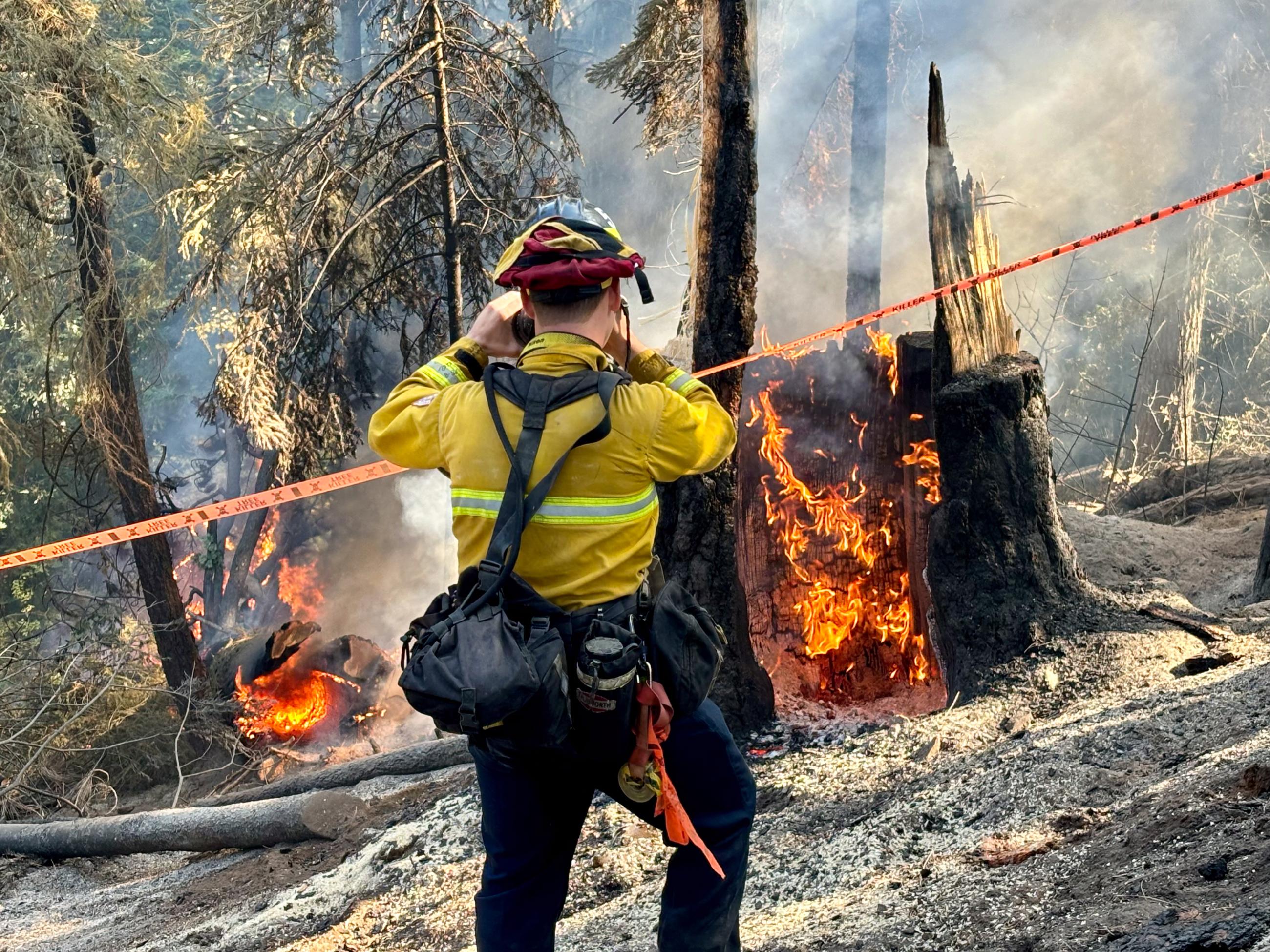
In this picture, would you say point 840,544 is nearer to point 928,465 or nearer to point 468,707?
point 928,465

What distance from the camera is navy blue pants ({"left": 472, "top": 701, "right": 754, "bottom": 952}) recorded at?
2.68 m

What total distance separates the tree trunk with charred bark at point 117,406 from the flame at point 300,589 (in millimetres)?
10169

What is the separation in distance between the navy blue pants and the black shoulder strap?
21.0 inches

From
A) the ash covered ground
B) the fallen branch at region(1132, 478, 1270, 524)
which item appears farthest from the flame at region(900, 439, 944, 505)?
the fallen branch at region(1132, 478, 1270, 524)

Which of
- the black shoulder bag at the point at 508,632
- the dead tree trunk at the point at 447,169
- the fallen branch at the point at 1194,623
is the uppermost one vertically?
the dead tree trunk at the point at 447,169

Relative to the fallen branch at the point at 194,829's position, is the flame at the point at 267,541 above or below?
above

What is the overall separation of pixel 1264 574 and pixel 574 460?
6.04 m

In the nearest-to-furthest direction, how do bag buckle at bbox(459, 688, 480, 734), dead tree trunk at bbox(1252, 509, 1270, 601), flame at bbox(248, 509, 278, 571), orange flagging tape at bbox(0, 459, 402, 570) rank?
bag buckle at bbox(459, 688, 480, 734) → orange flagging tape at bbox(0, 459, 402, 570) → dead tree trunk at bbox(1252, 509, 1270, 601) → flame at bbox(248, 509, 278, 571)

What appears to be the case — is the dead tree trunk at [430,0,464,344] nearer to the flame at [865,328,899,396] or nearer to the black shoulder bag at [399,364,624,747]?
the flame at [865,328,899,396]

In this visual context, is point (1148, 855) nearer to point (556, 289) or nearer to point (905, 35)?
point (556, 289)

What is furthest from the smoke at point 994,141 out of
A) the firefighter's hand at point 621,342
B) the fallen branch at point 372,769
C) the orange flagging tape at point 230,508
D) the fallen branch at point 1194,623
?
the firefighter's hand at point 621,342

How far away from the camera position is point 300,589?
2311 cm

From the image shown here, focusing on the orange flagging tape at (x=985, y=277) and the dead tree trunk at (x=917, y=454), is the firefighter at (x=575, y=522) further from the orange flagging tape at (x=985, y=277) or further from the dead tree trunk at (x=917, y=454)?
the dead tree trunk at (x=917, y=454)

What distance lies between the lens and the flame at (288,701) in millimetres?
13328
